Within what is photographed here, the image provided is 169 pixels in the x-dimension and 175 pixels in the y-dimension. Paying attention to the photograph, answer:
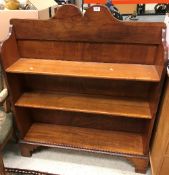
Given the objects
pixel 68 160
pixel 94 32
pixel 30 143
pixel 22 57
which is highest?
pixel 94 32

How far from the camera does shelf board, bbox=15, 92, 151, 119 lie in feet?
4.82

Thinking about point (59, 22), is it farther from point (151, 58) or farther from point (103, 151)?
point (103, 151)

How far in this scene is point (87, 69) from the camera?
1.39 meters

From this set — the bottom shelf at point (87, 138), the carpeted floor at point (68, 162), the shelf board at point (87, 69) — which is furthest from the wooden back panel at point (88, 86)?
the carpeted floor at point (68, 162)

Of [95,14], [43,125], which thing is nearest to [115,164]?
[43,125]

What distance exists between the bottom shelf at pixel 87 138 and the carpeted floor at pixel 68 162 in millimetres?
159

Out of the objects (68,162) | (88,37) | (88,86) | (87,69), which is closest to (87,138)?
(68,162)

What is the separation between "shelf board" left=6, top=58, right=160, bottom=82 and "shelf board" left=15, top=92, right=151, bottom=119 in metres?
0.29

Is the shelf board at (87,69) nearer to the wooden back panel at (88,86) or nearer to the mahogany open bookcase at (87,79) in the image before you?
the mahogany open bookcase at (87,79)

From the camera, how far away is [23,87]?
5.51 ft

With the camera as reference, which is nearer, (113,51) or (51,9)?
(113,51)

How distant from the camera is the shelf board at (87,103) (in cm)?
147

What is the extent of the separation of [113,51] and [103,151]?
2.57 ft

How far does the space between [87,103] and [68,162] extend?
0.56 meters
